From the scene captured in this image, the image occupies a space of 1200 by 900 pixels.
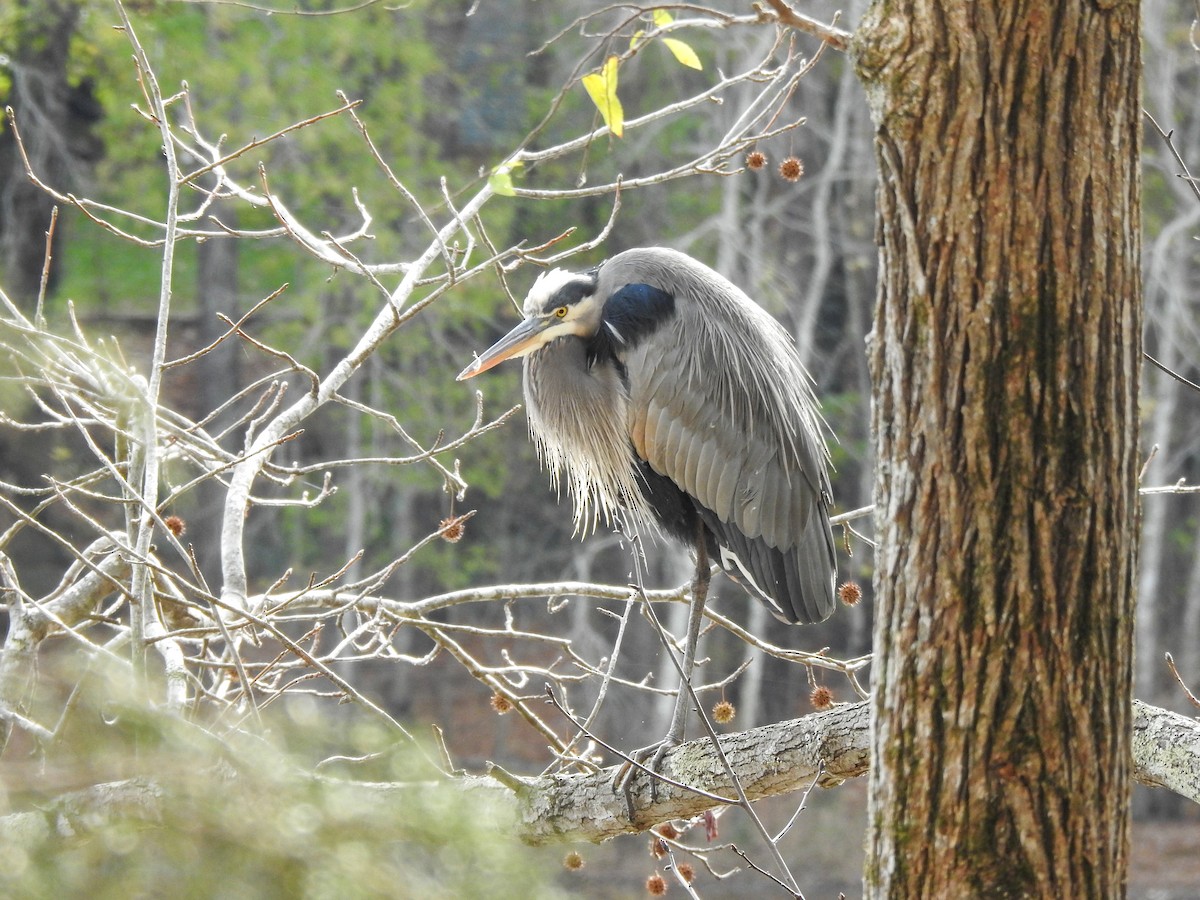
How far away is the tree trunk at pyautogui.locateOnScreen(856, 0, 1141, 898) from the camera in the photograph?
163cm

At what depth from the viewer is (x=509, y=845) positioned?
4.22 ft

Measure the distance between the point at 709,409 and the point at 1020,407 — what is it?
221 cm

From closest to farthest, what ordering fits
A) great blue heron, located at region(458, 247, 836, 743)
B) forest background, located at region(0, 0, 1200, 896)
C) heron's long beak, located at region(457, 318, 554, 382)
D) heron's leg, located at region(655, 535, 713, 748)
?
heron's leg, located at region(655, 535, 713, 748) → heron's long beak, located at region(457, 318, 554, 382) → great blue heron, located at region(458, 247, 836, 743) → forest background, located at region(0, 0, 1200, 896)

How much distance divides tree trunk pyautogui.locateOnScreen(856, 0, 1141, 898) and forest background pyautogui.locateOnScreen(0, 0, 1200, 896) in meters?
7.67

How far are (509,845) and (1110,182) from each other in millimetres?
1075

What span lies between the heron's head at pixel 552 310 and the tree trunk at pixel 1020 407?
216 centimetres

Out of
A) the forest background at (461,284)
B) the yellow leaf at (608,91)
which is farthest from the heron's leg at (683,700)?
the forest background at (461,284)

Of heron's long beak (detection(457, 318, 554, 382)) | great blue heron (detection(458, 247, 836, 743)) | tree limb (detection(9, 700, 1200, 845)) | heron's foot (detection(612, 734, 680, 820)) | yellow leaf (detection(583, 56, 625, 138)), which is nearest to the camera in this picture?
yellow leaf (detection(583, 56, 625, 138))

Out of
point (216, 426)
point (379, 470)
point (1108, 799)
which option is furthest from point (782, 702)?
point (1108, 799)

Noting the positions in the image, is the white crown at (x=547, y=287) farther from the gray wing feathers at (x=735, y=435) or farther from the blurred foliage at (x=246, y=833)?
the blurred foliage at (x=246, y=833)

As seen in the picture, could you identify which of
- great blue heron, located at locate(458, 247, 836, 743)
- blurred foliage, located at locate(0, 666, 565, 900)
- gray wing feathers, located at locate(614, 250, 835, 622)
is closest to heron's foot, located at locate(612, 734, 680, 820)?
great blue heron, located at locate(458, 247, 836, 743)

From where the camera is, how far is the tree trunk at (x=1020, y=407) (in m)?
1.63

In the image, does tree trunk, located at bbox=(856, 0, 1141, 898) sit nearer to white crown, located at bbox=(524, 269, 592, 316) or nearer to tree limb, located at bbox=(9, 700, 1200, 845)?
tree limb, located at bbox=(9, 700, 1200, 845)

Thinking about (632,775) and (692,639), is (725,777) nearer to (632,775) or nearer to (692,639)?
(632,775)
